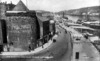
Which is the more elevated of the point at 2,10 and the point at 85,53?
the point at 2,10

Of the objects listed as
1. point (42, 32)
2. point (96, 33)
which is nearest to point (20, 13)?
point (42, 32)

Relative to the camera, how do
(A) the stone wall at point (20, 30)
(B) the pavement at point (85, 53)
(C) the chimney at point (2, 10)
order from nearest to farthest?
(B) the pavement at point (85, 53), (A) the stone wall at point (20, 30), (C) the chimney at point (2, 10)

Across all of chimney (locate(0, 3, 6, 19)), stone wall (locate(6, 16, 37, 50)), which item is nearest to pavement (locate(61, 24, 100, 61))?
stone wall (locate(6, 16, 37, 50))

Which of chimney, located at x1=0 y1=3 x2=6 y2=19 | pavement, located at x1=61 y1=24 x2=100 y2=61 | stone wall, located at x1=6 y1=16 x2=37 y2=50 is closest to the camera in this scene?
pavement, located at x1=61 y1=24 x2=100 y2=61

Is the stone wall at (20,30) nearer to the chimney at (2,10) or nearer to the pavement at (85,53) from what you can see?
the chimney at (2,10)

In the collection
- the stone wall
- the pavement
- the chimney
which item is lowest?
the pavement

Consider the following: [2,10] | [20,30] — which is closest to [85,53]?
[20,30]

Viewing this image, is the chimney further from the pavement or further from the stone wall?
the pavement

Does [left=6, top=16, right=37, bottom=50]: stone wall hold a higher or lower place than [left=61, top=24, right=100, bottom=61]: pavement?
higher

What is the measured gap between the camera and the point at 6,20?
59.3 feet

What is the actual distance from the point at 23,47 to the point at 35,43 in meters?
2.12

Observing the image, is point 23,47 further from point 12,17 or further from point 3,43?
point 12,17

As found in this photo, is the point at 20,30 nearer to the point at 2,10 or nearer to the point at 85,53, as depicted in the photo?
the point at 2,10

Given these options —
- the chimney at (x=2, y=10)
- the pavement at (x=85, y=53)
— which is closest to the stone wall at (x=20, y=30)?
the chimney at (x=2, y=10)
